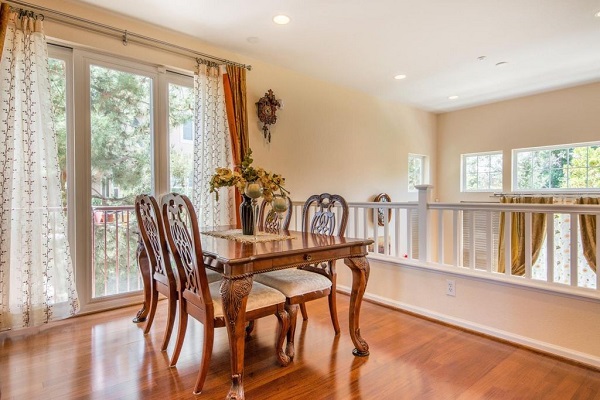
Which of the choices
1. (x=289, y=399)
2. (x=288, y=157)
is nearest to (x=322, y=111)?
(x=288, y=157)

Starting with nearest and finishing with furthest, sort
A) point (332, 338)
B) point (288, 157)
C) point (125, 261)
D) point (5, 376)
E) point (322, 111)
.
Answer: point (5, 376) < point (332, 338) < point (125, 261) < point (288, 157) < point (322, 111)

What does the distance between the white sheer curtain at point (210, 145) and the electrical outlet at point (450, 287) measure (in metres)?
2.17

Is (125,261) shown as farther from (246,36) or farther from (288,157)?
(246,36)

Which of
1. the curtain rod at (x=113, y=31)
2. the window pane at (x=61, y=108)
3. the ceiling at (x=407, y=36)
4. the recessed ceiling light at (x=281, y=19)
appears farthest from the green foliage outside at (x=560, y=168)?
the window pane at (x=61, y=108)

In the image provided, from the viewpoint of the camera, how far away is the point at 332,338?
247 centimetres

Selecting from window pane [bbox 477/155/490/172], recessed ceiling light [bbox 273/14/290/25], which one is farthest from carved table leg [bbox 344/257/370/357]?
window pane [bbox 477/155/490/172]

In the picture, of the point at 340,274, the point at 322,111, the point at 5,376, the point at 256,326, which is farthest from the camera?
the point at 322,111

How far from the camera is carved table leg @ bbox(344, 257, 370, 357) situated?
2.19m

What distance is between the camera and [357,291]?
87.8 inches

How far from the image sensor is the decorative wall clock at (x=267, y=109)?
3.96 m

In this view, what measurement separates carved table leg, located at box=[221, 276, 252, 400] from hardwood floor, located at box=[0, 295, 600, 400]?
14cm

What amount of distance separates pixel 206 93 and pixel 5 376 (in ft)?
9.01

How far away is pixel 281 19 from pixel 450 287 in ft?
9.01

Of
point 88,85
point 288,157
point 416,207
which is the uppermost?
point 88,85
